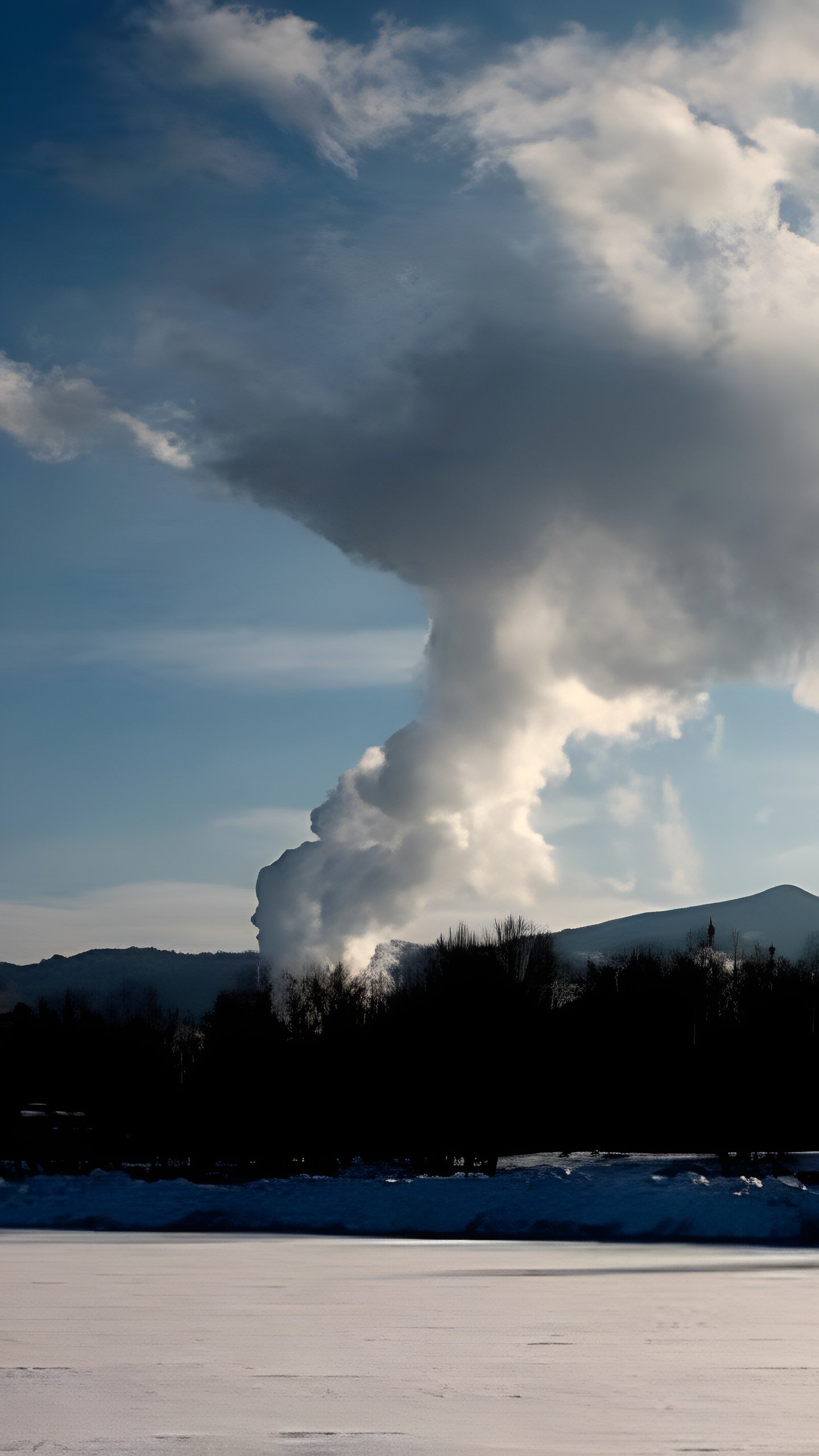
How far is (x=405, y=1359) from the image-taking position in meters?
11.2

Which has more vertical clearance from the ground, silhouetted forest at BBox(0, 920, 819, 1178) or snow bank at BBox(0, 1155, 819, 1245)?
silhouetted forest at BBox(0, 920, 819, 1178)

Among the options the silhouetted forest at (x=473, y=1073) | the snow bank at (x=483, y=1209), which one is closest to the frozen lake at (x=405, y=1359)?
the snow bank at (x=483, y=1209)

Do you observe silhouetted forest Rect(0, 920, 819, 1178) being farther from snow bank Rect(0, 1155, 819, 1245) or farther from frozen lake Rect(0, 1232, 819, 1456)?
frozen lake Rect(0, 1232, 819, 1456)

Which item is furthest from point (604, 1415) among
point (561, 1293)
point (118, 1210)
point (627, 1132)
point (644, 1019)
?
point (644, 1019)

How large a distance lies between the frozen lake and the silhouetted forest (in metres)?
38.0

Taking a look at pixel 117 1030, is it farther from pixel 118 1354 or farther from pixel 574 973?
pixel 118 1354

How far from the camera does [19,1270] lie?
21.1 metres

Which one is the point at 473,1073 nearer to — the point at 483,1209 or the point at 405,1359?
the point at 483,1209

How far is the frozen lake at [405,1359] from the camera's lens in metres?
7.92

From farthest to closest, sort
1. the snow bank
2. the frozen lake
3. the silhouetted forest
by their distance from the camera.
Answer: the silhouetted forest, the snow bank, the frozen lake

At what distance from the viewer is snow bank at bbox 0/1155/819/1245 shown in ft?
102

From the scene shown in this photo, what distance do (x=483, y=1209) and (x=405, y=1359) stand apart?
2383 cm

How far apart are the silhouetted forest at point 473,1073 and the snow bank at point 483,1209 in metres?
17.9

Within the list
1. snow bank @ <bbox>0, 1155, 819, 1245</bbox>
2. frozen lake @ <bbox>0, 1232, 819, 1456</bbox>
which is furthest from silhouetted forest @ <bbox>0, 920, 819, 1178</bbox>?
frozen lake @ <bbox>0, 1232, 819, 1456</bbox>
